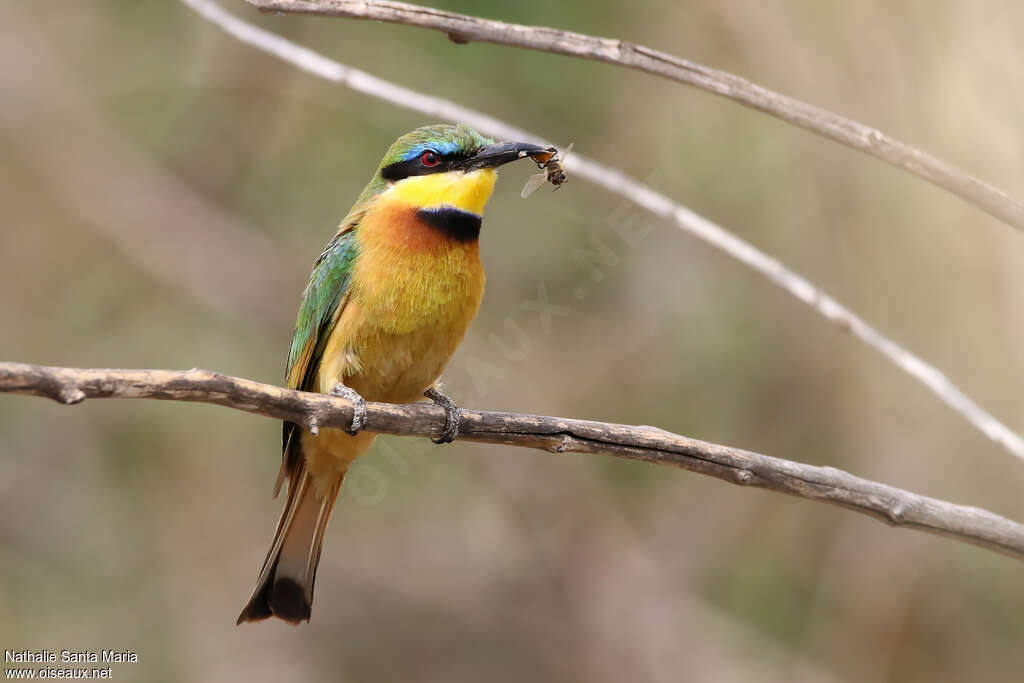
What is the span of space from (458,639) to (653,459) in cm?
325

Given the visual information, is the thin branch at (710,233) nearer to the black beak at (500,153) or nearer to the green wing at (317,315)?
the black beak at (500,153)

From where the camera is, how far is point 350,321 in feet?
10.2

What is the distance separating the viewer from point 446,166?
3305 millimetres

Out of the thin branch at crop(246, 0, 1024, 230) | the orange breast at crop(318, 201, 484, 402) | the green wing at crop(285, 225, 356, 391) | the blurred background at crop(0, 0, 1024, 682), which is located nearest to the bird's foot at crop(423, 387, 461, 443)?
the orange breast at crop(318, 201, 484, 402)

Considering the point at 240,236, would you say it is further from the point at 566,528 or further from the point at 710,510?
the point at 710,510

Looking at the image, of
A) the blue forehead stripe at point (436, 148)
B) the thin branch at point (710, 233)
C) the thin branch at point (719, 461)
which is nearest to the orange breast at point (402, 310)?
the blue forehead stripe at point (436, 148)

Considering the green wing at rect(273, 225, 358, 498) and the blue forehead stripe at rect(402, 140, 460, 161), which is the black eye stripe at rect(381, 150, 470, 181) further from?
the green wing at rect(273, 225, 358, 498)

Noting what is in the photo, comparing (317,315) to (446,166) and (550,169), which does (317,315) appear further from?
(550,169)

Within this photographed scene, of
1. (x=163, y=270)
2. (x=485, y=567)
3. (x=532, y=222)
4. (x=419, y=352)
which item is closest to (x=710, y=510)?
(x=485, y=567)

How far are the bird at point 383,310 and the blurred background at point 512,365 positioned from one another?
1672 millimetres

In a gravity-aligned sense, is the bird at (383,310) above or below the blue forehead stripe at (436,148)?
below

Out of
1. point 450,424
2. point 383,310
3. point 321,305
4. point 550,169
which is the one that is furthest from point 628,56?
point 321,305

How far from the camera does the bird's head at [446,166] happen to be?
3.23 metres

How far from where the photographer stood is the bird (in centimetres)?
309
